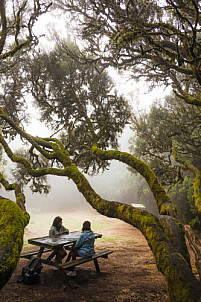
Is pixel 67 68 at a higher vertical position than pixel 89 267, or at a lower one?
higher

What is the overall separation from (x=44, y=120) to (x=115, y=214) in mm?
8839

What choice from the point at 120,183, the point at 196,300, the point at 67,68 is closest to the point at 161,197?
the point at 196,300

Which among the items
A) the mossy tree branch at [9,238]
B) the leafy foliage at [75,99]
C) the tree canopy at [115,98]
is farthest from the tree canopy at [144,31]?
the mossy tree branch at [9,238]

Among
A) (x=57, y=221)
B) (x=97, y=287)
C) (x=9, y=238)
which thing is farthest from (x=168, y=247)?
(x=57, y=221)

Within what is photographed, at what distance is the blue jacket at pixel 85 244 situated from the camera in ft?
19.6

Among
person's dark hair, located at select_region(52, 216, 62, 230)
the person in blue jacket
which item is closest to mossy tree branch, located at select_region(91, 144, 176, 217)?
the person in blue jacket

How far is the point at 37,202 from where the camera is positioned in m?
50.3

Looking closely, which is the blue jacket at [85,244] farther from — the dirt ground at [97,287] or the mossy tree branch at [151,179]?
the mossy tree branch at [151,179]

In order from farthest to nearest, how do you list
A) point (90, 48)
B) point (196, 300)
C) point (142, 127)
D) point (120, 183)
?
point (120, 183) < point (142, 127) < point (90, 48) < point (196, 300)

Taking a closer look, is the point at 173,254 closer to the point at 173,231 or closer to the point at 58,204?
the point at 173,231

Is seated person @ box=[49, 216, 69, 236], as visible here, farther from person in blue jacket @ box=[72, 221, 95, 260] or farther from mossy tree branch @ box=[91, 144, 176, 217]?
mossy tree branch @ box=[91, 144, 176, 217]

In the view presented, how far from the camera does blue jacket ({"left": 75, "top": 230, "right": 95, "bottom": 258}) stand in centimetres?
598

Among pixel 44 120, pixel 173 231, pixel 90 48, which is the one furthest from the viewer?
pixel 44 120

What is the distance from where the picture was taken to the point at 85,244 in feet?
20.0
